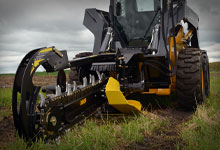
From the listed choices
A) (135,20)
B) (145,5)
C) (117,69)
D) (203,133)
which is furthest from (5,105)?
(203,133)

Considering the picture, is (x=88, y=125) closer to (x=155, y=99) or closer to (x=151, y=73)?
(x=151, y=73)

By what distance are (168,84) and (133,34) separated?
1.54 meters

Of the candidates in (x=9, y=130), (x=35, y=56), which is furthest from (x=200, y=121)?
(x=9, y=130)

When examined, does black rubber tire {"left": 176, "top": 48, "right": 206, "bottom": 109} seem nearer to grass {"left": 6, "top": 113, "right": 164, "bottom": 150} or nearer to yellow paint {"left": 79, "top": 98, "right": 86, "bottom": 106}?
grass {"left": 6, "top": 113, "right": 164, "bottom": 150}

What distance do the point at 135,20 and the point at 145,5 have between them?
40cm

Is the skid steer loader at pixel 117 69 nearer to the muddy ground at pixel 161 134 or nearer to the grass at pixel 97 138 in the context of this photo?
the grass at pixel 97 138

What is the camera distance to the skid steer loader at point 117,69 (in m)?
3.02

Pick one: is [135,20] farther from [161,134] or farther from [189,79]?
[161,134]

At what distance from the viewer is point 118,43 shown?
6035mm

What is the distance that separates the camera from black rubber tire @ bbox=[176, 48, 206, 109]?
5008mm

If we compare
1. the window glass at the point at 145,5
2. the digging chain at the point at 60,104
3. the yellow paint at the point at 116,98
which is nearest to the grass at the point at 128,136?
the digging chain at the point at 60,104

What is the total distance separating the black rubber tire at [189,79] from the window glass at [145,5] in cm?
146

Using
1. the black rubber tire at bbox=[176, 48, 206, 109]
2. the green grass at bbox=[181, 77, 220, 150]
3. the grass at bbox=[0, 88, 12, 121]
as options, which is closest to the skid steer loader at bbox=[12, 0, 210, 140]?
the black rubber tire at bbox=[176, 48, 206, 109]

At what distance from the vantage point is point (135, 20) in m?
6.05
